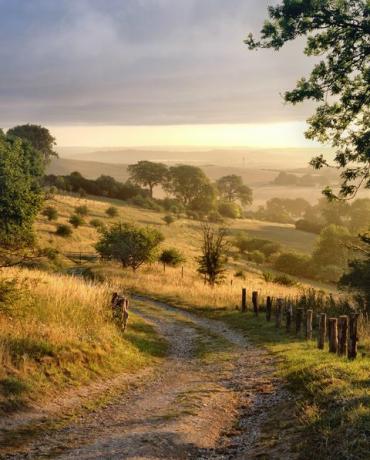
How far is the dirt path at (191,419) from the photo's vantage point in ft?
27.4

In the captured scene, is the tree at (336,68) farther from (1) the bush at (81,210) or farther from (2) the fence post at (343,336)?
(1) the bush at (81,210)

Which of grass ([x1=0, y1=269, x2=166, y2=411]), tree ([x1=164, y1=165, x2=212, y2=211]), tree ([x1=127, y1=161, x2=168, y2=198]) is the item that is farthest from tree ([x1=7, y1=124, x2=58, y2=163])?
grass ([x1=0, y1=269, x2=166, y2=411])

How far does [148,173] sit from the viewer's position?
11600 centimetres

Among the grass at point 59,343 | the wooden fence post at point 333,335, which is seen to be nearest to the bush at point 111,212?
the grass at point 59,343

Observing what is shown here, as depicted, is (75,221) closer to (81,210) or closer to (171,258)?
(81,210)

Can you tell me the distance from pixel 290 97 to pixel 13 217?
19.4 meters

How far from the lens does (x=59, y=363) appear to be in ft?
39.6

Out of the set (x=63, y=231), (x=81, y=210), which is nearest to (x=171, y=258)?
(x=63, y=231)

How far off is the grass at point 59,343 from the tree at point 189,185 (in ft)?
314

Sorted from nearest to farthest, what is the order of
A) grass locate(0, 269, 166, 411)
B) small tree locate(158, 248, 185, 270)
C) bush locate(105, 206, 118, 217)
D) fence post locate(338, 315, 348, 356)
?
grass locate(0, 269, 166, 411), fence post locate(338, 315, 348, 356), small tree locate(158, 248, 185, 270), bush locate(105, 206, 118, 217)

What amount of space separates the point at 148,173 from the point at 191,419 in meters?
108

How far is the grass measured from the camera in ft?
35.8

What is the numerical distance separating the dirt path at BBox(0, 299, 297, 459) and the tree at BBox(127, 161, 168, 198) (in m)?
102

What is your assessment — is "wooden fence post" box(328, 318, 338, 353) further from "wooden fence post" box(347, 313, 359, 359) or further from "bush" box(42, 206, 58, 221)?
"bush" box(42, 206, 58, 221)
